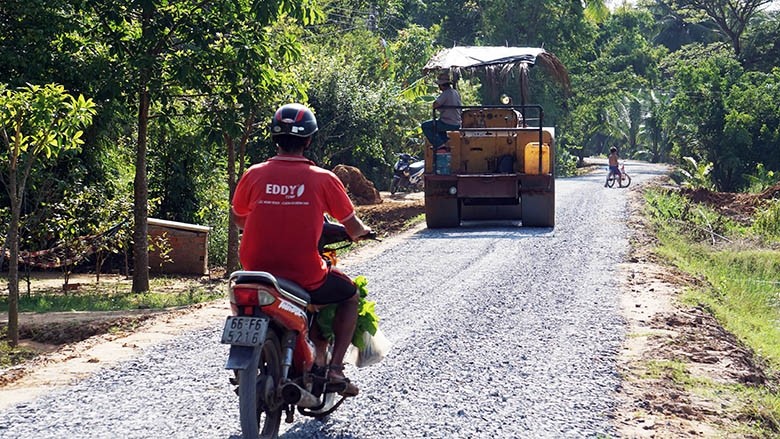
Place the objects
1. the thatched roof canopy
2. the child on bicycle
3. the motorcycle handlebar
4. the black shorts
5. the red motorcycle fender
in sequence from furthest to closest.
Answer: the child on bicycle < the thatched roof canopy < the motorcycle handlebar < the black shorts < the red motorcycle fender

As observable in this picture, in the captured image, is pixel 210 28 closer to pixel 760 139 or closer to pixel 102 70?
pixel 102 70

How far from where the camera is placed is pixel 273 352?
5570 millimetres

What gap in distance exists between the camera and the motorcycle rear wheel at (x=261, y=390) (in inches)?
209

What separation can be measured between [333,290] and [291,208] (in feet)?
1.91

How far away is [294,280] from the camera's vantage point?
5.76m

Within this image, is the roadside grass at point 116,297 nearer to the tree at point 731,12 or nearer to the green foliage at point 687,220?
the green foliage at point 687,220

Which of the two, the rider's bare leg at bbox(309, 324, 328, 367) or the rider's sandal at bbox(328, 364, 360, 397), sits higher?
the rider's bare leg at bbox(309, 324, 328, 367)

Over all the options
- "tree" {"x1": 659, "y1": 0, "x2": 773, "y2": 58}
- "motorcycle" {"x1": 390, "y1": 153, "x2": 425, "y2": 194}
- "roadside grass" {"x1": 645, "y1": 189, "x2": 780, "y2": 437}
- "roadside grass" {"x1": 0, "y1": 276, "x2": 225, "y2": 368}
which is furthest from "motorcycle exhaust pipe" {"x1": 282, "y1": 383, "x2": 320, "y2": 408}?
"tree" {"x1": 659, "y1": 0, "x2": 773, "y2": 58}

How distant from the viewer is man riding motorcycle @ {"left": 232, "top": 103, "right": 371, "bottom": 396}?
5.73m

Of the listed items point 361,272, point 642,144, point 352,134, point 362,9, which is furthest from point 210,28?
point 642,144

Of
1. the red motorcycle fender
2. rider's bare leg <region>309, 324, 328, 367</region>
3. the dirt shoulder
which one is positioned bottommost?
the dirt shoulder

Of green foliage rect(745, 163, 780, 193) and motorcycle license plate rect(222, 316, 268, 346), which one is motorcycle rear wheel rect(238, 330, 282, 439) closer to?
motorcycle license plate rect(222, 316, 268, 346)

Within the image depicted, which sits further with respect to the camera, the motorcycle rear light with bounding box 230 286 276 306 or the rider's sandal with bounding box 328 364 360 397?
the rider's sandal with bounding box 328 364 360 397

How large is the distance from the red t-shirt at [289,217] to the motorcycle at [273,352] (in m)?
0.16
